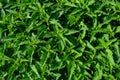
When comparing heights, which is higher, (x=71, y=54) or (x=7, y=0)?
(x=7, y=0)

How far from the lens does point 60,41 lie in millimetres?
3084

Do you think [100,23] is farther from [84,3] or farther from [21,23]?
[21,23]

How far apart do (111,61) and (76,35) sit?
38 centimetres

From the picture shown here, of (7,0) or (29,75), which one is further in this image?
(7,0)

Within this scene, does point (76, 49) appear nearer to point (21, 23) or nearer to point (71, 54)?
point (71, 54)

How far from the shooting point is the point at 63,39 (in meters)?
3.08

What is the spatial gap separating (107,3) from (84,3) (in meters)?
0.20

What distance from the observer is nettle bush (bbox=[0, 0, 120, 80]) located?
312 centimetres

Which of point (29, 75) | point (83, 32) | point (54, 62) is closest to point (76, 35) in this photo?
point (83, 32)

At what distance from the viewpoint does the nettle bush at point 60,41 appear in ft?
10.2

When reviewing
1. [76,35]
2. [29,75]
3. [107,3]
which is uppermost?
[107,3]

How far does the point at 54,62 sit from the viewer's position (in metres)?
3.15

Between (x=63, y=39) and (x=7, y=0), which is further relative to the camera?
(x=7, y=0)

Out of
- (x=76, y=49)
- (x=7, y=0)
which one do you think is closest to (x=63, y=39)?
(x=76, y=49)
